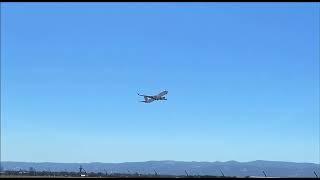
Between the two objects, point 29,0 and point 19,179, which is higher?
point 29,0

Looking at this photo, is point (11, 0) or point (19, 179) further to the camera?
point (19, 179)

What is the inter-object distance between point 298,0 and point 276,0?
6.37 ft

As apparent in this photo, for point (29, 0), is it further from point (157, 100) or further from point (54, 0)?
point (157, 100)

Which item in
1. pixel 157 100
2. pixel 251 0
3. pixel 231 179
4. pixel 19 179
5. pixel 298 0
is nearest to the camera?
pixel 251 0

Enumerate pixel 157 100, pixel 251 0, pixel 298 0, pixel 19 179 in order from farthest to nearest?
pixel 157 100, pixel 19 179, pixel 298 0, pixel 251 0

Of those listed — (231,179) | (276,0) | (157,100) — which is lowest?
(231,179)

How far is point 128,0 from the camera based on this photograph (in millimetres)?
23188

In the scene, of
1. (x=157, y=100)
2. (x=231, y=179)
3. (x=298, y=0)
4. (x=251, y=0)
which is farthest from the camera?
(x=157, y=100)

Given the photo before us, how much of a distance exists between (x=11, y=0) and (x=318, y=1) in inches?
506

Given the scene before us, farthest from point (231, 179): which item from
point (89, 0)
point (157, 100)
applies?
point (157, 100)

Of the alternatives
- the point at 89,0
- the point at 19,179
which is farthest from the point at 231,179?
the point at 89,0

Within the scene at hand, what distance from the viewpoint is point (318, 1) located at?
80.5ft

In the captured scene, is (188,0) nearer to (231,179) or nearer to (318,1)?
(318,1)

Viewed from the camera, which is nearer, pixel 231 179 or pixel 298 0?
pixel 298 0
